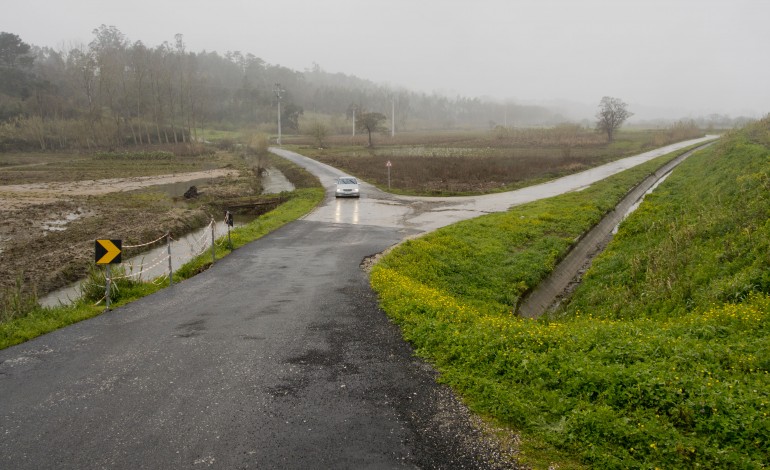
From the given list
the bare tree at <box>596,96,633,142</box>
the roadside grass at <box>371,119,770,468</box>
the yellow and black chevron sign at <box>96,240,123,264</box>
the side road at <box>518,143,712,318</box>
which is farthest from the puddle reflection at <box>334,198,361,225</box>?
the bare tree at <box>596,96,633,142</box>

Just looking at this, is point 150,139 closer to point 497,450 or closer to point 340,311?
point 340,311

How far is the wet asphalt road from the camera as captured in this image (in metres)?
5.78

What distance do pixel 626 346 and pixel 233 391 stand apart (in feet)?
20.5

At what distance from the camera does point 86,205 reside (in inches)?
1241

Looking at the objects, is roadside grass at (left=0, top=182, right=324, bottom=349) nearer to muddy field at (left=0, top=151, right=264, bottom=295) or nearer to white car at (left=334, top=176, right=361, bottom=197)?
muddy field at (left=0, top=151, right=264, bottom=295)

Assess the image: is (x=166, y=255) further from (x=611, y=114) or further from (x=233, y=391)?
(x=611, y=114)

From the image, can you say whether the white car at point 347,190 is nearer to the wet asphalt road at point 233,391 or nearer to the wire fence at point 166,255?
the wire fence at point 166,255

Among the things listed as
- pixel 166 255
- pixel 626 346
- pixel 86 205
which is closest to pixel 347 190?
pixel 166 255

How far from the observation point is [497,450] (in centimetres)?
571

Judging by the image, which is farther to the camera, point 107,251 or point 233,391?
point 107,251

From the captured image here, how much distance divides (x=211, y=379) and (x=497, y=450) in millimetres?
4720

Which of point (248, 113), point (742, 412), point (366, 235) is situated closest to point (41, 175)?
point (366, 235)

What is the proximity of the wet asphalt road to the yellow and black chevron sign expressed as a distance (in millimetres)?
1325

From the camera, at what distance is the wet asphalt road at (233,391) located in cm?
578
